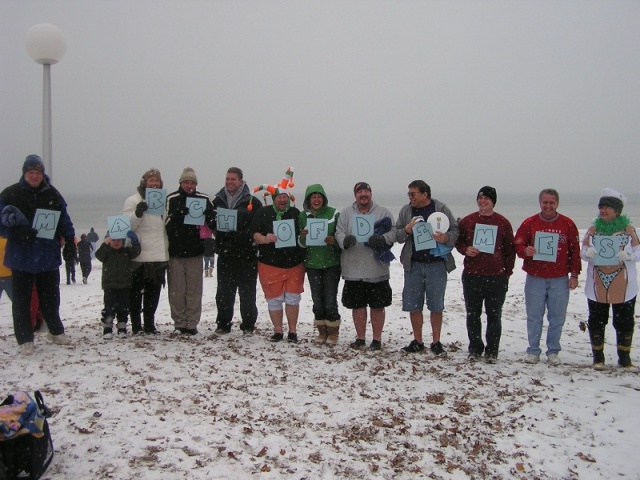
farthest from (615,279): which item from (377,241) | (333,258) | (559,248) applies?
(333,258)

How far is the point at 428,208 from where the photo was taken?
7000 millimetres

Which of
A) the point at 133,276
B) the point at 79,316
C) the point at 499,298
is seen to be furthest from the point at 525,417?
the point at 79,316

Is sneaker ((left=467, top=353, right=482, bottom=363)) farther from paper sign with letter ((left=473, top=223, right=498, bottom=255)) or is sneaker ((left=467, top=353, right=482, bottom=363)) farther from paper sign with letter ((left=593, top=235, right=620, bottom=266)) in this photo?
paper sign with letter ((left=593, top=235, right=620, bottom=266))

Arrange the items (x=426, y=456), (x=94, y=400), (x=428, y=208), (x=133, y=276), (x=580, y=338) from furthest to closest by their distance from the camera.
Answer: (x=580, y=338)
(x=133, y=276)
(x=428, y=208)
(x=94, y=400)
(x=426, y=456)

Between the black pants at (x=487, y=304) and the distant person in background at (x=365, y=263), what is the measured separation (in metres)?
1.03

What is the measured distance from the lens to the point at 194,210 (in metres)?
7.45

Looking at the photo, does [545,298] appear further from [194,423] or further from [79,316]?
[79,316]

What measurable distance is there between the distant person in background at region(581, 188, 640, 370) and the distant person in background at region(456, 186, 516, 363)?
956mm

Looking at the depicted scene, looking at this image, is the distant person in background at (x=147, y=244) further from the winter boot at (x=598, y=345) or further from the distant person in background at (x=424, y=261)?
the winter boot at (x=598, y=345)

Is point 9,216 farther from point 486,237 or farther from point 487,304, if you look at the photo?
point 487,304

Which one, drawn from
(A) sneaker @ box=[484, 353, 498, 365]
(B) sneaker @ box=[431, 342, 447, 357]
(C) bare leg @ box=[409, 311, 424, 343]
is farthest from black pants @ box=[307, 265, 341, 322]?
(A) sneaker @ box=[484, 353, 498, 365]

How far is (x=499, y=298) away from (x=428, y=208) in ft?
4.61

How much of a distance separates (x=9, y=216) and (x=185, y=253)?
218cm

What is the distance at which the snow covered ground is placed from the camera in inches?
158
